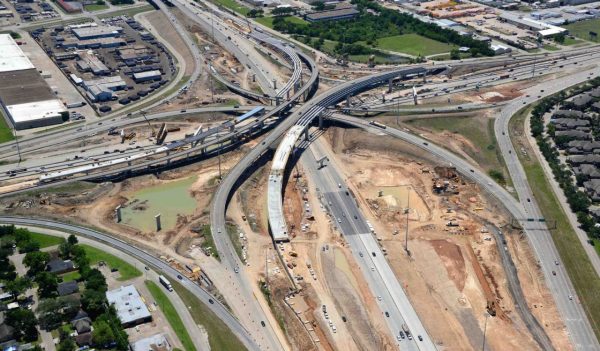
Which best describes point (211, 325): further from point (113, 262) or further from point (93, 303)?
point (113, 262)

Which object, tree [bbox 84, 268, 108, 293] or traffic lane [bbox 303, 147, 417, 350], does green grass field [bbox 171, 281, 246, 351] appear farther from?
traffic lane [bbox 303, 147, 417, 350]

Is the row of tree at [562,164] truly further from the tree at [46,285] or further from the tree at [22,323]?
the tree at [22,323]

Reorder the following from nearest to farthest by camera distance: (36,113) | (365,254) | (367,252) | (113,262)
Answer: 1. (113,262)
2. (365,254)
3. (367,252)
4. (36,113)

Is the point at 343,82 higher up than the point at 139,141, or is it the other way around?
the point at 343,82

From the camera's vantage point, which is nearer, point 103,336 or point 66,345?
point 66,345

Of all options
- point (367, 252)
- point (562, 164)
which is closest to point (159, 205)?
point (367, 252)

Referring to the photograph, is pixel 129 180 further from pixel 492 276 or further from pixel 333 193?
pixel 492 276

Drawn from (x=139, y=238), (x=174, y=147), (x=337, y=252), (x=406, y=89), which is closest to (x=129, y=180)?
(x=174, y=147)

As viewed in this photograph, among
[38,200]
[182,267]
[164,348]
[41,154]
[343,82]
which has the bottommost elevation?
[164,348]

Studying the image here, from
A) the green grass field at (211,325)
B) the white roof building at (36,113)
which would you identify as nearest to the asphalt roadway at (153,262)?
the green grass field at (211,325)
